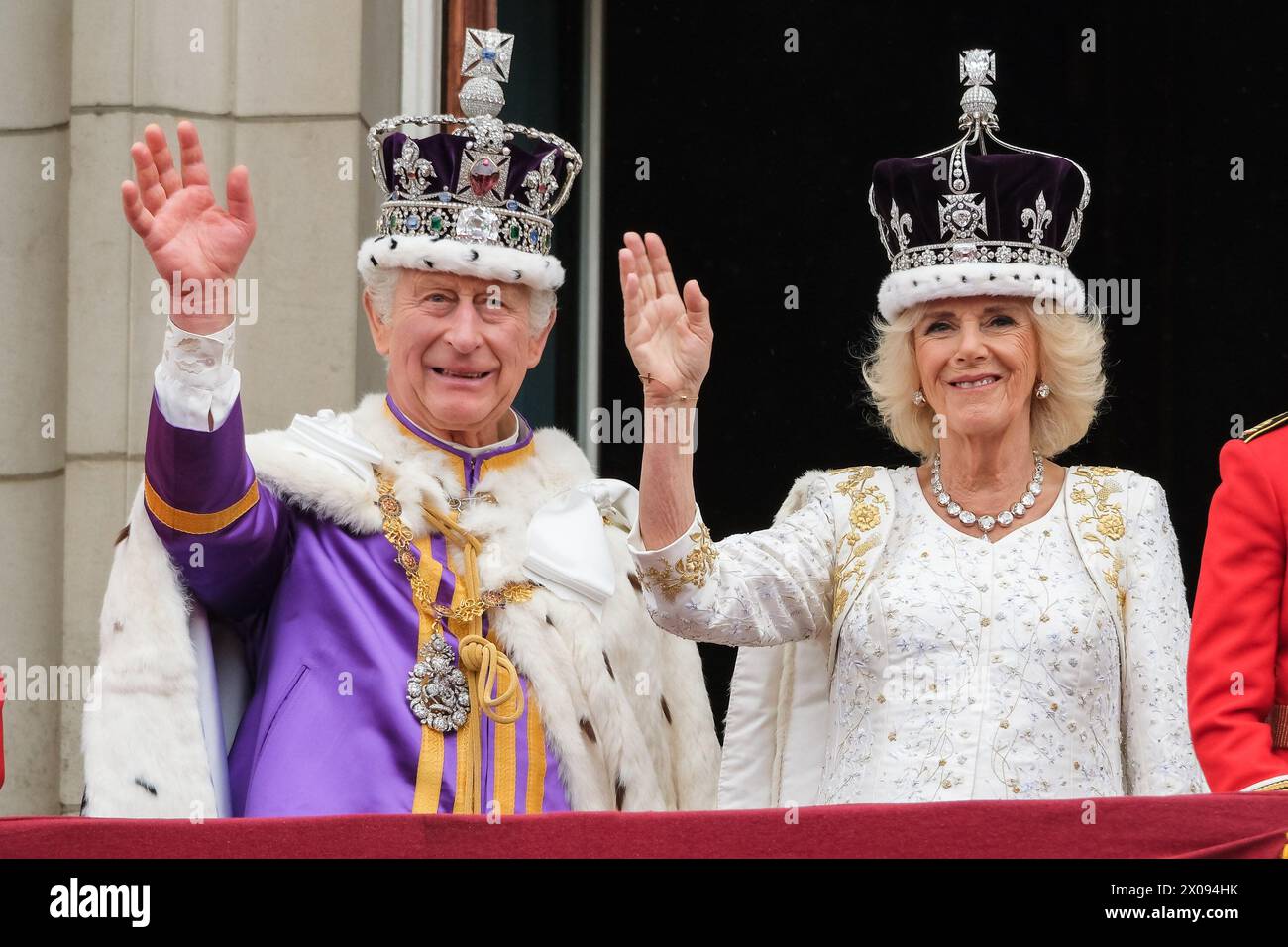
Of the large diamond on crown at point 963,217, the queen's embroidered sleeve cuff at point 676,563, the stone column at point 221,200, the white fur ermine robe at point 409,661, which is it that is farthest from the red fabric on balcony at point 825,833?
the stone column at point 221,200

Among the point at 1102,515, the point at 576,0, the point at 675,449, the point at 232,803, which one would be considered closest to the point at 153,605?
the point at 232,803

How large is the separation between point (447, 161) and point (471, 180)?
0.18 ft

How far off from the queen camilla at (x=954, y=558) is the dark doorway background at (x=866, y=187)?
1.63m

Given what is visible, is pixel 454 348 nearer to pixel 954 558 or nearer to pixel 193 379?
pixel 193 379

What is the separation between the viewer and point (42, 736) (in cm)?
483

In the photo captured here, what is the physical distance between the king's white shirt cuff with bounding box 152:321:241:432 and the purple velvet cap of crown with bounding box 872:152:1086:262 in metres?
1.17

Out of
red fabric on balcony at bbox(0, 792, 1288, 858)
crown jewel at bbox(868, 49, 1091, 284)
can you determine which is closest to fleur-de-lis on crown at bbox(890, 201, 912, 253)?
crown jewel at bbox(868, 49, 1091, 284)

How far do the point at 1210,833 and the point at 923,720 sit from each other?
2.84 ft

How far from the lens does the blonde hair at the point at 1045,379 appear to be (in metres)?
3.79

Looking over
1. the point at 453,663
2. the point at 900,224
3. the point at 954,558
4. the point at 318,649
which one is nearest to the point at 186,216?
the point at 318,649

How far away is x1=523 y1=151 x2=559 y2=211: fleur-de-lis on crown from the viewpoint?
4016 mm

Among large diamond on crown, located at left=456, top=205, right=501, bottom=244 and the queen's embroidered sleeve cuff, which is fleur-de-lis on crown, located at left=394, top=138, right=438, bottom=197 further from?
the queen's embroidered sleeve cuff

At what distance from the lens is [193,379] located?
3.46 metres

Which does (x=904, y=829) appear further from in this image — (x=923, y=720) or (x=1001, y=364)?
(x=1001, y=364)
